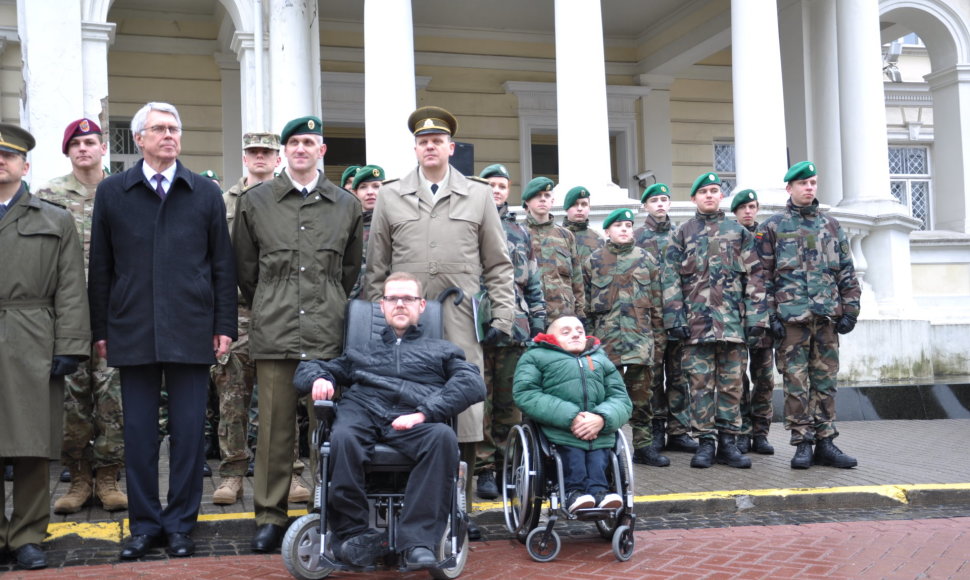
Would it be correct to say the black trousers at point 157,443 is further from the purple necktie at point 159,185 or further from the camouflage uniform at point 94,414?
the purple necktie at point 159,185

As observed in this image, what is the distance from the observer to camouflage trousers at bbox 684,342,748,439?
7512mm

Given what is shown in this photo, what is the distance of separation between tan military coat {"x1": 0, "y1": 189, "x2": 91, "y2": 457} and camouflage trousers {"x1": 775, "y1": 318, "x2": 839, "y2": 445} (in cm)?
494

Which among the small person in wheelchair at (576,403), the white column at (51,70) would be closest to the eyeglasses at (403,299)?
the small person in wheelchair at (576,403)

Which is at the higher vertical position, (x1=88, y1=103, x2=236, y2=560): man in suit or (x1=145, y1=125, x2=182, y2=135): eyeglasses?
(x1=145, y1=125, x2=182, y2=135): eyeglasses

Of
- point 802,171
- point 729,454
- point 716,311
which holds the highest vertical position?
point 802,171

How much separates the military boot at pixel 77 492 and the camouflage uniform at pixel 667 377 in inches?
167

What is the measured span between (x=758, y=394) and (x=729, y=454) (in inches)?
32.9

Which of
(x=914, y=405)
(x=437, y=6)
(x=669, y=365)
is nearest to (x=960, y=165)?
(x=914, y=405)

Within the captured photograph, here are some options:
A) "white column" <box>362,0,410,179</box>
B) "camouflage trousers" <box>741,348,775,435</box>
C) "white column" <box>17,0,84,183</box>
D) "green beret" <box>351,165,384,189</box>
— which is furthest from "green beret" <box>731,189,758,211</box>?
"white column" <box>17,0,84,183</box>

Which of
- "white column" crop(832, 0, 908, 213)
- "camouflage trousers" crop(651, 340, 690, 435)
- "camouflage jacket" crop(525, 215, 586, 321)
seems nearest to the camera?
"camouflage jacket" crop(525, 215, 586, 321)

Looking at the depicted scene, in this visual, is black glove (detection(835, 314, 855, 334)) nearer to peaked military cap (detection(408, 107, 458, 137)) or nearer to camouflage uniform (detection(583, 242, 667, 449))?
camouflage uniform (detection(583, 242, 667, 449))

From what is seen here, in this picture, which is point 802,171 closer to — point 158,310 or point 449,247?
point 449,247

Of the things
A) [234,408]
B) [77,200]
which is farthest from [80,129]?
[234,408]

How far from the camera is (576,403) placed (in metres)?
5.52
